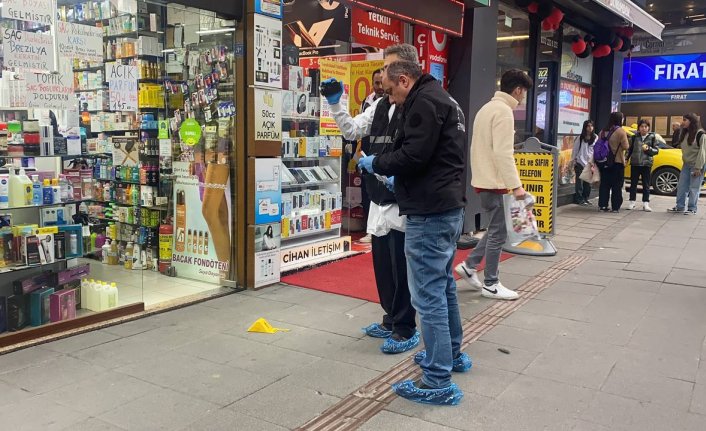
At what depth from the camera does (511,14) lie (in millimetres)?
10070

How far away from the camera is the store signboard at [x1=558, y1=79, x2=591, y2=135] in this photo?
12.7 m

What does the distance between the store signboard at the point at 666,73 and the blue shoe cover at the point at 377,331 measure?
2255 cm

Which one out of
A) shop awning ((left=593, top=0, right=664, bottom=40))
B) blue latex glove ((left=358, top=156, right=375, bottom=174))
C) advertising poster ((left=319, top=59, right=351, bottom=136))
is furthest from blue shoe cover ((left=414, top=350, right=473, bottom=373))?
shop awning ((left=593, top=0, right=664, bottom=40))

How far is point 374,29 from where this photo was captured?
7.31 meters

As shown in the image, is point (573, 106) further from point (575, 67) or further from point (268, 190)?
point (268, 190)

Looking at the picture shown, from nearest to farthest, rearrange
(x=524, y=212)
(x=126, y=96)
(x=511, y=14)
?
(x=126, y=96), (x=524, y=212), (x=511, y=14)

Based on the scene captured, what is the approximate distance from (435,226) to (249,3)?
315 cm

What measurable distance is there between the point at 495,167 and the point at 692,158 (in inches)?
296

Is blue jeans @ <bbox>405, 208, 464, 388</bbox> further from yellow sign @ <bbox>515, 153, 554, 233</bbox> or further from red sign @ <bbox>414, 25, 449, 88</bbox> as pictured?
red sign @ <bbox>414, 25, 449, 88</bbox>

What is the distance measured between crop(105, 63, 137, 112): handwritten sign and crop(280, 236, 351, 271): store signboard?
210 cm

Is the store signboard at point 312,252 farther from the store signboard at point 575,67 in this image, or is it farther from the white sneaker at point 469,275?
the store signboard at point 575,67

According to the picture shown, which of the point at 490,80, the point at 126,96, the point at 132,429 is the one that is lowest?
the point at 132,429

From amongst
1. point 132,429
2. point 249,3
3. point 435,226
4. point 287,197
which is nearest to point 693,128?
point 287,197

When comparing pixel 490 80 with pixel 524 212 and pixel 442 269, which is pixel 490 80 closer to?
pixel 524 212
